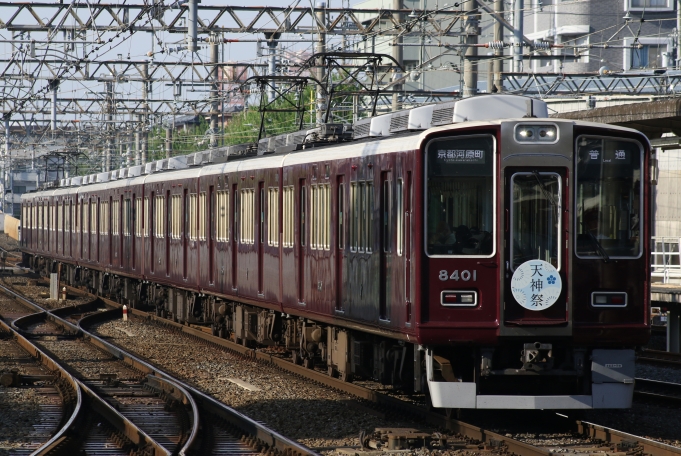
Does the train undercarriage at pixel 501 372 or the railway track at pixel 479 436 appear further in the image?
the train undercarriage at pixel 501 372

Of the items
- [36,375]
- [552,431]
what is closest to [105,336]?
[36,375]

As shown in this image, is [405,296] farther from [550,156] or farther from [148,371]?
[148,371]

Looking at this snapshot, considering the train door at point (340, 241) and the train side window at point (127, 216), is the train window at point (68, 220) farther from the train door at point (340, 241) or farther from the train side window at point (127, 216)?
the train door at point (340, 241)

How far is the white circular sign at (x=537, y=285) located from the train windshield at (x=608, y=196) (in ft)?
1.03

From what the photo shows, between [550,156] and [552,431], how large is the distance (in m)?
2.36

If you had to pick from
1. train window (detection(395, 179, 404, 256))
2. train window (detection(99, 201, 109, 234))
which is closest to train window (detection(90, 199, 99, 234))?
train window (detection(99, 201, 109, 234))

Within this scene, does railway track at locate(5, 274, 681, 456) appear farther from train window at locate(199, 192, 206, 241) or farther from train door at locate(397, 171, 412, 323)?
train window at locate(199, 192, 206, 241)

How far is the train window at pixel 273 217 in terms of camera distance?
1460 centimetres

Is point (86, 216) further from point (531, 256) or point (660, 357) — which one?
point (531, 256)

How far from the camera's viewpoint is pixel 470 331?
9438 mm

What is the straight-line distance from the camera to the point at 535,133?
31.4 ft

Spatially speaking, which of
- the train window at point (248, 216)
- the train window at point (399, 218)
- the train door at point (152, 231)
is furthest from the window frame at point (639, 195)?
the train door at point (152, 231)

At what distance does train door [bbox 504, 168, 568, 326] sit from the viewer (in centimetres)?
949

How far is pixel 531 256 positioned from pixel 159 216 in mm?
13741
